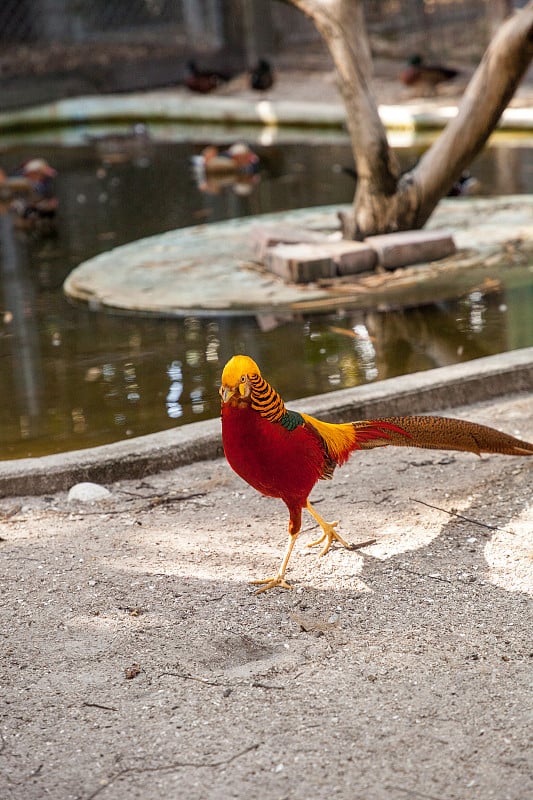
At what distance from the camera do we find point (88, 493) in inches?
167

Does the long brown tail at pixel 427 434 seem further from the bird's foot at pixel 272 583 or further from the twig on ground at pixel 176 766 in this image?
the twig on ground at pixel 176 766

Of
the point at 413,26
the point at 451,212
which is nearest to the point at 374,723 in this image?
the point at 451,212

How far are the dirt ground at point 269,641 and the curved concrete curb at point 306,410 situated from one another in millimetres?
89

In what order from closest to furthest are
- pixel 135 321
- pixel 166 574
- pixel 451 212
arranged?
pixel 166 574 → pixel 135 321 → pixel 451 212

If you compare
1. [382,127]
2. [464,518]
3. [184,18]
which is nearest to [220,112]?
[184,18]

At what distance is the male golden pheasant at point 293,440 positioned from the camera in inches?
126

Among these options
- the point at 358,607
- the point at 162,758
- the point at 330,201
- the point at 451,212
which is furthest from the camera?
the point at 330,201

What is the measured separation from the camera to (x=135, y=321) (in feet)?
22.7

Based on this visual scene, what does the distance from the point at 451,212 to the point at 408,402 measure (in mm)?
4742

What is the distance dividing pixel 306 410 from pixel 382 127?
3.81 meters

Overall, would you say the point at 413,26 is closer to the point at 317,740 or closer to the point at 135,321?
the point at 135,321

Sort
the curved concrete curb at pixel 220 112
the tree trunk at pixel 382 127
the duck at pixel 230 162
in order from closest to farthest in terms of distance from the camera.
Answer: the tree trunk at pixel 382 127 < the duck at pixel 230 162 < the curved concrete curb at pixel 220 112

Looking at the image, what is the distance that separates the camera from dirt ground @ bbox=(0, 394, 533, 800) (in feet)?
8.57

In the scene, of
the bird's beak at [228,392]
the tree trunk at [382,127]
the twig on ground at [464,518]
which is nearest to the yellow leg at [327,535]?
the twig on ground at [464,518]
